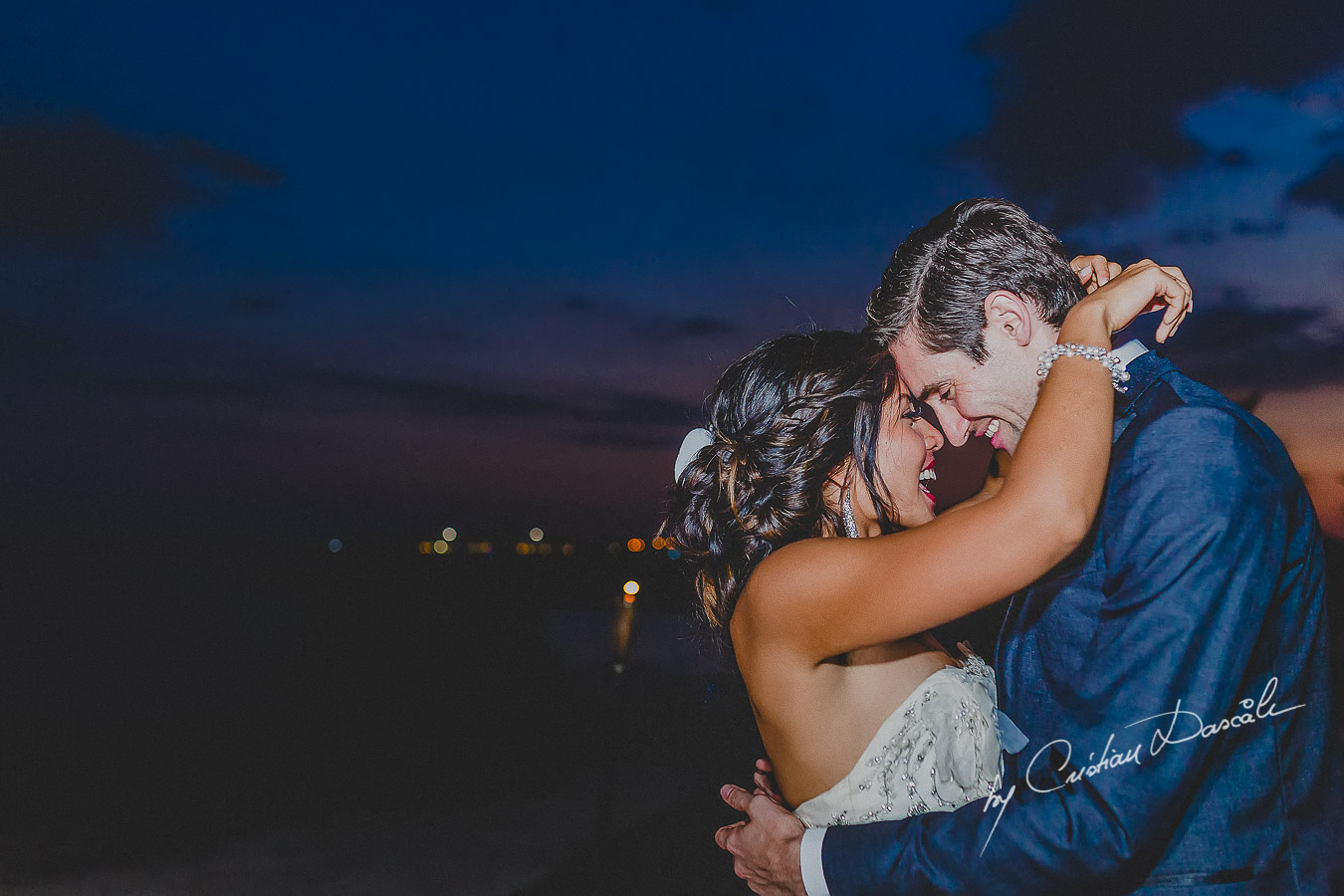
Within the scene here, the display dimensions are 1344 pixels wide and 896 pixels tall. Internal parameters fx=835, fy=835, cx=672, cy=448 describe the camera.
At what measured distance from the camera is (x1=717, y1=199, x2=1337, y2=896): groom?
161cm

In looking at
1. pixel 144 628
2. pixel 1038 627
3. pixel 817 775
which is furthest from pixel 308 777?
pixel 144 628

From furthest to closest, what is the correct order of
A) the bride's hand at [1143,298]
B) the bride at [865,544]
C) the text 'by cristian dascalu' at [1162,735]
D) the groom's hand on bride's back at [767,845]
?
1. the groom's hand on bride's back at [767,845]
2. the bride's hand at [1143,298]
3. the bride at [865,544]
4. the text 'by cristian dascalu' at [1162,735]

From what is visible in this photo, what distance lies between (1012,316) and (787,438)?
89 cm

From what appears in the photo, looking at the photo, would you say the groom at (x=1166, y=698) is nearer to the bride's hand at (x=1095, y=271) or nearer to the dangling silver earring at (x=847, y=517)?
the bride's hand at (x=1095, y=271)

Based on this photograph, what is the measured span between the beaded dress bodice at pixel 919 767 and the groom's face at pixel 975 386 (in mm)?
864

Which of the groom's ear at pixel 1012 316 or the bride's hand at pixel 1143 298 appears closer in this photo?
the bride's hand at pixel 1143 298

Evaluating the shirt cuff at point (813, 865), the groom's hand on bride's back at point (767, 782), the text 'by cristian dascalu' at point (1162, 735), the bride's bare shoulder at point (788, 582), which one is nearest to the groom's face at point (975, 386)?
the bride's bare shoulder at point (788, 582)

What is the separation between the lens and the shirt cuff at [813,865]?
2.07 metres

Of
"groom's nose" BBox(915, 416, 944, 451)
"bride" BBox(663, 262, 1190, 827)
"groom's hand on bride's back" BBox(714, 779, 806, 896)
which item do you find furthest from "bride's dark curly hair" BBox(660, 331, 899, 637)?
"groom's hand on bride's back" BBox(714, 779, 806, 896)

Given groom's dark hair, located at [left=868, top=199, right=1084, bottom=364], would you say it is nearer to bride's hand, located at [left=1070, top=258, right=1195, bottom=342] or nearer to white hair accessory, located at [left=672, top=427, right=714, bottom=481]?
bride's hand, located at [left=1070, top=258, right=1195, bottom=342]

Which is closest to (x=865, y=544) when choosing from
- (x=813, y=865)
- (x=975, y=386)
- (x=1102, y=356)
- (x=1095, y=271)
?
(x=975, y=386)

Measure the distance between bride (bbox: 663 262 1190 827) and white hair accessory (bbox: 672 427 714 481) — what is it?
0.05ft

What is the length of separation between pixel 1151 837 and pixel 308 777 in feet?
44.7

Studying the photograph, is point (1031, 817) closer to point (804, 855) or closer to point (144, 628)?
point (804, 855)
